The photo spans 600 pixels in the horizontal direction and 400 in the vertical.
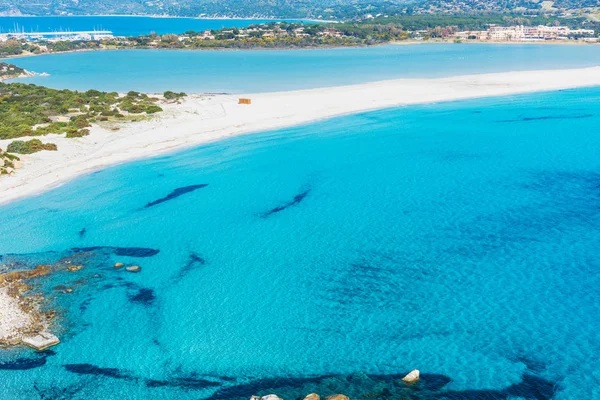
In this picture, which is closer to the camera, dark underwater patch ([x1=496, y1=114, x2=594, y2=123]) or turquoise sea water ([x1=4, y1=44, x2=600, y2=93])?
dark underwater patch ([x1=496, y1=114, x2=594, y2=123])

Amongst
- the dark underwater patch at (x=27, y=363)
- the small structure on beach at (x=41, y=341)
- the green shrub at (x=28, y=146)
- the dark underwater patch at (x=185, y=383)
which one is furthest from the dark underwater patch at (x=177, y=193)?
the dark underwater patch at (x=185, y=383)

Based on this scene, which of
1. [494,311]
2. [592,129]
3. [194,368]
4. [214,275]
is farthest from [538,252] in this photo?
[592,129]

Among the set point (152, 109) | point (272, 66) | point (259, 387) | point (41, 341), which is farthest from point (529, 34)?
point (41, 341)

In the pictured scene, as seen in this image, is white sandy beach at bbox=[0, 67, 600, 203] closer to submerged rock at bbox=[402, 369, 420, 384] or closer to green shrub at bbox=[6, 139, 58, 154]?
green shrub at bbox=[6, 139, 58, 154]

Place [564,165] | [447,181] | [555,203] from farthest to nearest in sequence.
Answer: [564,165], [447,181], [555,203]

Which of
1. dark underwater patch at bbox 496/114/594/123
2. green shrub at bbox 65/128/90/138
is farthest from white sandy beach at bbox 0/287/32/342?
dark underwater patch at bbox 496/114/594/123

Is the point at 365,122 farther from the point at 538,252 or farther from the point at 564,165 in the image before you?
the point at 538,252
